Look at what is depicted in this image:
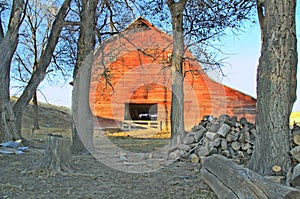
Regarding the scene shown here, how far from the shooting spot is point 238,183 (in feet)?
10.7

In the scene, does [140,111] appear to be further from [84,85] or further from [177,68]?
[84,85]

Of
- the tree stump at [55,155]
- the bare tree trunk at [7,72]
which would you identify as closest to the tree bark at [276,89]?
the tree stump at [55,155]

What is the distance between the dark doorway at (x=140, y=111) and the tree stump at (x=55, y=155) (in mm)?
13027

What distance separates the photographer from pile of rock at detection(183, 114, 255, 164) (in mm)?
7098

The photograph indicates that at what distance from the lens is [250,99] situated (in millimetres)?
17891

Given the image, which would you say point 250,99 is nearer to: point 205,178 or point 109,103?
point 109,103

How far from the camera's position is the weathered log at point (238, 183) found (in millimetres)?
2748

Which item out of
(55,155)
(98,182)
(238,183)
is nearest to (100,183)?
(98,182)

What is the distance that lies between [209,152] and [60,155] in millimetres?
3390

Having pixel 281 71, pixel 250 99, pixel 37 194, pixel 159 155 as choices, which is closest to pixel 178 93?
pixel 159 155

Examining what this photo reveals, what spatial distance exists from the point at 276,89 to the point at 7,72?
7.82 metres

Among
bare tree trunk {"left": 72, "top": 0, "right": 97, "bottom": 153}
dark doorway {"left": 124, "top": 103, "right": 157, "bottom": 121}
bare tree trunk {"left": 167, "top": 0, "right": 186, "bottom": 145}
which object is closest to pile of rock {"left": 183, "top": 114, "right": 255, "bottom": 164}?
bare tree trunk {"left": 167, "top": 0, "right": 186, "bottom": 145}

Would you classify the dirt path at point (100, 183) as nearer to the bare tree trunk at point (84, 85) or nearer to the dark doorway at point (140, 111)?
the bare tree trunk at point (84, 85)

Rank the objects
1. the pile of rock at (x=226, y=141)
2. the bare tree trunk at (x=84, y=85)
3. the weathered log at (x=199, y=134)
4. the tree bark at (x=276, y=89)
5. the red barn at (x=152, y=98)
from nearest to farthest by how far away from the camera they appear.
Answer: the tree bark at (x=276, y=89)
the pile of rock at (x=226, y=141)
the weathered log at (x=199, y=134)
the bare tree trunk at (x=84, y=85)
the red barn at (x=152, y=98)
